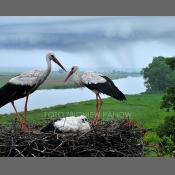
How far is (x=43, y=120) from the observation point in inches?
412

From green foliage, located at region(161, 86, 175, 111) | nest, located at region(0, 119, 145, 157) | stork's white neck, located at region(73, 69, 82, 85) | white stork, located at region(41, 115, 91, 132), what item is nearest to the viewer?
nest, located at region(0, 119, 145, 157)

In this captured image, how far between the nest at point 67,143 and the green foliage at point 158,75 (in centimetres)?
Result: 108

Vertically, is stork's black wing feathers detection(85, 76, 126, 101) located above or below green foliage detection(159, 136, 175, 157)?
above

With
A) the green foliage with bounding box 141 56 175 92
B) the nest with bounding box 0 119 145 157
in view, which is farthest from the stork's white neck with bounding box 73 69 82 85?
the green foliage with bounding box 141 56 175 92

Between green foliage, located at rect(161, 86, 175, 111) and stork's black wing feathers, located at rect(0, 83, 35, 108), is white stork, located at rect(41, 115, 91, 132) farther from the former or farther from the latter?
green foliage, located at rect(161, 86, 175, 111)

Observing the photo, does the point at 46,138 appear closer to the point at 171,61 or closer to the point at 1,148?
the point at 1,148

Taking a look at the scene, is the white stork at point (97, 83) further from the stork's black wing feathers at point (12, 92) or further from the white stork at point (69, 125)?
the stork's black wing feathers at point (12, 92)

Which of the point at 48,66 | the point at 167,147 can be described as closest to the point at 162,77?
the point at 167,147

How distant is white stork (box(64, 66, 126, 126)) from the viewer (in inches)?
399

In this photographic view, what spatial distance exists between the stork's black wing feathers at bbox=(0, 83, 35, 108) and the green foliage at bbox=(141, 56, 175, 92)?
4.85ft

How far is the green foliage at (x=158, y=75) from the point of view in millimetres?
10781

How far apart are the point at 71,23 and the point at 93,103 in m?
0.93

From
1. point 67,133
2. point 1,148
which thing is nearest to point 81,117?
point 67,133

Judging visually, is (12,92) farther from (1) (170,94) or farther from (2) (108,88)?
(1) (170,94)
